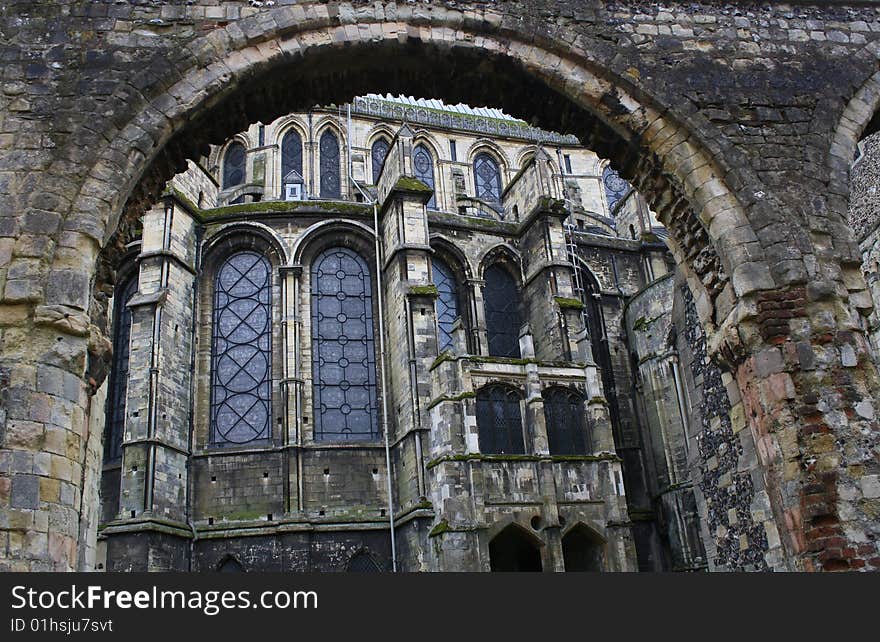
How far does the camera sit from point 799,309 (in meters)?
6.20

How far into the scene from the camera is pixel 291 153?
2306cm

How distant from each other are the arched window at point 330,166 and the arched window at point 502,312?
5.87 meters

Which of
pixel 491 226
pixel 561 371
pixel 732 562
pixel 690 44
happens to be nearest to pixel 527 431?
pixel 561 371

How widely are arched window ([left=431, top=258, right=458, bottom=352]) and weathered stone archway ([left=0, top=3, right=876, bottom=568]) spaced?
11288 mm

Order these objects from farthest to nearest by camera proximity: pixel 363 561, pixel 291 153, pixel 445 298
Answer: pixel 291 153 < pixel 445 298 < pixel 363 561

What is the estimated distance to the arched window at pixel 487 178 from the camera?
85.1ft

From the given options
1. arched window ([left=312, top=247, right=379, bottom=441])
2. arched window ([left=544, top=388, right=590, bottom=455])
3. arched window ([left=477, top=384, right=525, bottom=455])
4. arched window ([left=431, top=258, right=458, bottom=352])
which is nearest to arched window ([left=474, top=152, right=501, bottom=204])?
arched window ([left=431, top=258, right=458, bottom=352])

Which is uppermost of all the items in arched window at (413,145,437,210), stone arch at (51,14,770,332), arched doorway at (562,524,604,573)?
arched window at (413,145,437,210)

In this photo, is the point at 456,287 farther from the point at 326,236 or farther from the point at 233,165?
the point at 233,165

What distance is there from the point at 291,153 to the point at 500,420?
38.4 feet

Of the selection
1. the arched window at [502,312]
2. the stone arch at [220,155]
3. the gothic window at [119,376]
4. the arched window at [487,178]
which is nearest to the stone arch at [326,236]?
the arched window at [502,312]

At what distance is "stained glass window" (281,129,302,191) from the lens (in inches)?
896

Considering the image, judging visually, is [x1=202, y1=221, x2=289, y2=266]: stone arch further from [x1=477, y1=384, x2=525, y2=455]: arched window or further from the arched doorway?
the arched doorway

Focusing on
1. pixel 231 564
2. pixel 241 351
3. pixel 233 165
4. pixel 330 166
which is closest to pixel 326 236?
pixel 241 351
